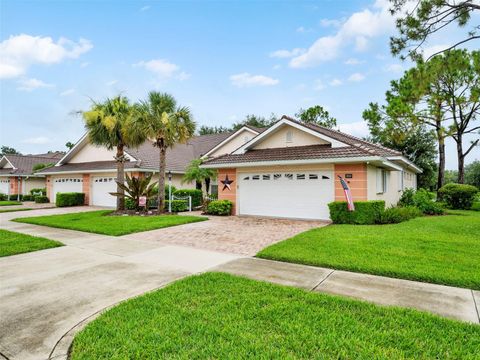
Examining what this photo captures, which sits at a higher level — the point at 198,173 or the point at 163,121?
the point at 163,121

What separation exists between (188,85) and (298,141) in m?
8.34

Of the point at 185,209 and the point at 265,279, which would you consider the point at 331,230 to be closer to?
the point at 265,279

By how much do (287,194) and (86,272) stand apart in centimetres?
982

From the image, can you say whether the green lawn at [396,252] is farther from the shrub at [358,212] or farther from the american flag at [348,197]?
the shrub at [358,212]

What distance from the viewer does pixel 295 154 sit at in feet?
44.4

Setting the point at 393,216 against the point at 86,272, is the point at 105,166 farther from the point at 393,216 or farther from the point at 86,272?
the point at 393,216

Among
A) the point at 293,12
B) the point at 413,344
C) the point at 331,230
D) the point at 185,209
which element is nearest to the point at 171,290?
the point at 413,344

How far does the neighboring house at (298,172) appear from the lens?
40.4ft

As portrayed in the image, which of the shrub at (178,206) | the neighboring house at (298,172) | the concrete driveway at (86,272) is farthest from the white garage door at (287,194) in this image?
the shrub at (178,206)

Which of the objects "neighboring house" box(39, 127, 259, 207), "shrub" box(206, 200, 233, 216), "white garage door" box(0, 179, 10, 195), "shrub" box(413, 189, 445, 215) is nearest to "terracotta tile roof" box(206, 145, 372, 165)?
"shrub" box(206, 200, 233, 216)

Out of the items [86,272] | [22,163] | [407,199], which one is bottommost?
[86,272]

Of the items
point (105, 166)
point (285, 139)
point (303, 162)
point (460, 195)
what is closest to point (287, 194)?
point (303, 162)

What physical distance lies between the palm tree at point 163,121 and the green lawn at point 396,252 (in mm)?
9259

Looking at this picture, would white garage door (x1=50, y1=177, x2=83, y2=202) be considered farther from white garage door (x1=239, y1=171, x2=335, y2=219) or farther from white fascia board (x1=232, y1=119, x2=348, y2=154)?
white garage door (x1=239, y1=171, x2=335, y2=219)
